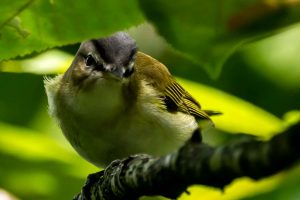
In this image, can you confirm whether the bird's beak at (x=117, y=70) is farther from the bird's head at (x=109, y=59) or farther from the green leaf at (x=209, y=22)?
the green leaf at (x=209, y=22)

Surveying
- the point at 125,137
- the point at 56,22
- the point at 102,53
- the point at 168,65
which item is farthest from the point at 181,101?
the point at 56,22

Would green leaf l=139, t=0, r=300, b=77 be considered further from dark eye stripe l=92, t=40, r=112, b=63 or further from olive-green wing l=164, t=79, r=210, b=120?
olive-green wing l=164, t=79, r=210, b=120

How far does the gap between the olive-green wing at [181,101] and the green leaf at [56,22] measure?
6.82ft

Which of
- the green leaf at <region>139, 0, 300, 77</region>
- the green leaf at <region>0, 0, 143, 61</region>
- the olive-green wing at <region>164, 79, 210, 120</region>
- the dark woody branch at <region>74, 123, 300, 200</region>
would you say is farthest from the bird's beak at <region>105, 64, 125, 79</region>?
the green leaf at <region>139, 0, 300, 77</region>

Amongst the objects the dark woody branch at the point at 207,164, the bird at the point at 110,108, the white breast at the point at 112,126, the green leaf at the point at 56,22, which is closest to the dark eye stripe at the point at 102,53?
the bird at the point at 110,108

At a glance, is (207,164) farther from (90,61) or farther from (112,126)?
(90,61)

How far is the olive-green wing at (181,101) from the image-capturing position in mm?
3329

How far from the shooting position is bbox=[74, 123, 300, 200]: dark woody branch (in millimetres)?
765

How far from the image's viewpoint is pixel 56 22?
3.81 feet

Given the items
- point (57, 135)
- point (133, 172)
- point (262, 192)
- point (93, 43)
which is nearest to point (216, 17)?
point (133, 172)

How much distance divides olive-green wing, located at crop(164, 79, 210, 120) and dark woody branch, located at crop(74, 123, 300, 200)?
1719mm

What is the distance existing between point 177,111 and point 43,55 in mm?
1039

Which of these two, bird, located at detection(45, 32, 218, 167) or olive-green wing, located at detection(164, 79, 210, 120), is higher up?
olive-green wing, located at detection(164, 79, 210, 120)

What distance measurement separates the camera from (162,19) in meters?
0.85
